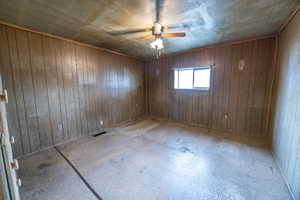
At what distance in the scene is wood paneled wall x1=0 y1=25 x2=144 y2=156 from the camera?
2.26 metres

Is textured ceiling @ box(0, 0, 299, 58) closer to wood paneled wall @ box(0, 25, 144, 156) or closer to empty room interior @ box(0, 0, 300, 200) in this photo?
empty room interior @ box(0, 0, 300, 200)

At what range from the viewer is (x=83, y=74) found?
328 centimetres

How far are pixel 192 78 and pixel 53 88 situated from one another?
387 centimetres

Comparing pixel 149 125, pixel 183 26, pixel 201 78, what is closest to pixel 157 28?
pixel 183 26

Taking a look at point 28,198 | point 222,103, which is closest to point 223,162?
point 222,103

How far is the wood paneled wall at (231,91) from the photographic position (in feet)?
9.71

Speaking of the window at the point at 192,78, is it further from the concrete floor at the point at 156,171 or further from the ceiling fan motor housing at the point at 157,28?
the ceiling fan motor housing at the point at 157,28

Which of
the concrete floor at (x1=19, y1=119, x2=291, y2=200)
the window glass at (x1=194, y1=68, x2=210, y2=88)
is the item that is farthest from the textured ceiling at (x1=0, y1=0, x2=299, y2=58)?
the concrete floor at (x1=19, y1=119, x2=291, y2=200)

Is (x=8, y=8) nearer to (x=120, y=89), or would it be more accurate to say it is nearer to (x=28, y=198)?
(x=28, y=198)

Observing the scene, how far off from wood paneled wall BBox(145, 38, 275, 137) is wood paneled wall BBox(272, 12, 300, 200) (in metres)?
0.71

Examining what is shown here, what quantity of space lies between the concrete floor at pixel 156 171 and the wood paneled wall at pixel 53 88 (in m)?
0.46

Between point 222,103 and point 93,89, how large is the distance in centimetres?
379

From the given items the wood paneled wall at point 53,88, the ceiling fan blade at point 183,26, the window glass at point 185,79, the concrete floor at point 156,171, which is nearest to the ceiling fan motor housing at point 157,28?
the ceiling fan blade at point 183,26

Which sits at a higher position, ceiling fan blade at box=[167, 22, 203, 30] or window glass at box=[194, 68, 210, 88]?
ceiling fan blade at box=[167, 22, 203, 30]
